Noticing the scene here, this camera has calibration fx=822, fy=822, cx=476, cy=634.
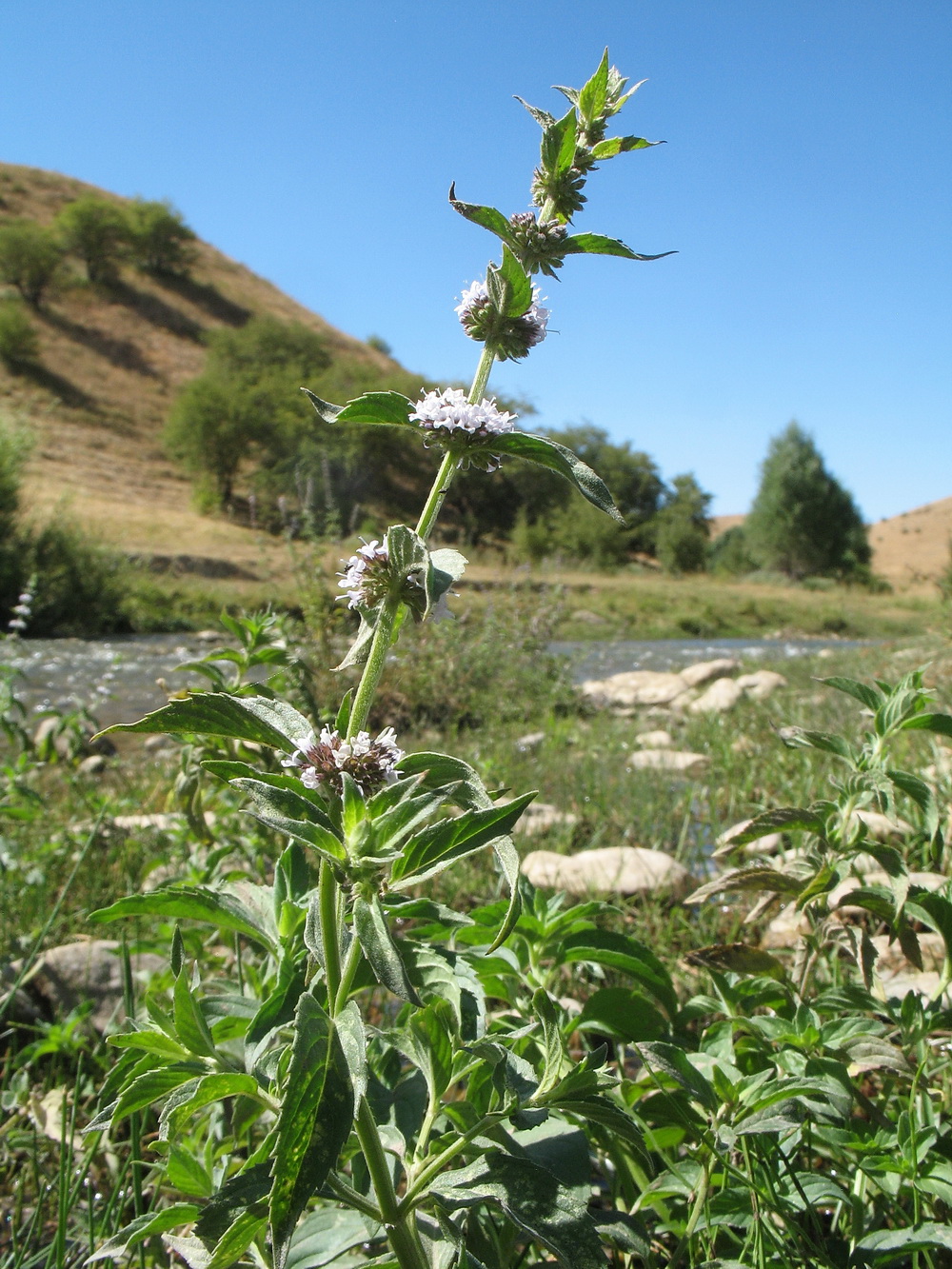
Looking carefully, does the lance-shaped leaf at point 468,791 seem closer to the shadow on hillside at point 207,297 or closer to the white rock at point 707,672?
the white rock at point 707,672

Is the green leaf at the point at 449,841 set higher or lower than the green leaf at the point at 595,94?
lower

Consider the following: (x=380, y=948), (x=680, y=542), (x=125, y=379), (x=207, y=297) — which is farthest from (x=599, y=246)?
(x=207, y=297)

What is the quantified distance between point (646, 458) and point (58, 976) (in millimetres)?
49906

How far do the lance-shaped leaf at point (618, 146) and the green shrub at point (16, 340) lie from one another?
41002 mm

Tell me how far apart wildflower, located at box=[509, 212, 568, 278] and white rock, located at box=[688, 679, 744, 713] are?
217 inches

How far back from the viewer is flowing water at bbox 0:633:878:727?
790 centimetres

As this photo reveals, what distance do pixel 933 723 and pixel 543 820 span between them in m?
2.46

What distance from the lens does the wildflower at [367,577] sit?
92 centimetres

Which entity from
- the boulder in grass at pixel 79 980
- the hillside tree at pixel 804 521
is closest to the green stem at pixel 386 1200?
the boulder in grass at pixel 79 980

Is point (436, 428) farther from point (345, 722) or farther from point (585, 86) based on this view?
point (585, 86)

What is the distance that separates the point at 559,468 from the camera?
887mm

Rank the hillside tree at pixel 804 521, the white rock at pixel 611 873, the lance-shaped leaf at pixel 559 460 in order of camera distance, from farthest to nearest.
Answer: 1. the hillside tree at pixel 804 521
2. the white rock at pixel 611 873
3. the lance-shaped leaf at pixel 559 460

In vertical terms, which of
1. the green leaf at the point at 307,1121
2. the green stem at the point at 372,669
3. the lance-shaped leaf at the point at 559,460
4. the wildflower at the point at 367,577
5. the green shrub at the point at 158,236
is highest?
the green shrub at the point at 158,236

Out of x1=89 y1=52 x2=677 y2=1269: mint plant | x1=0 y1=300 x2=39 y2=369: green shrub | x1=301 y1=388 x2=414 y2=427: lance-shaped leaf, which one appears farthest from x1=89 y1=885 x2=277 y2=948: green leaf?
x1=0 y1=300 x2=39 y2=369: green shrub
